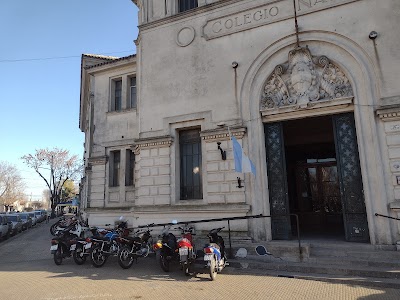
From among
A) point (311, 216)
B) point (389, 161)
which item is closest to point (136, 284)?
point (389, 161)

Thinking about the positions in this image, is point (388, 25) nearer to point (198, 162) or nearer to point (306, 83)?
point (306, 83)

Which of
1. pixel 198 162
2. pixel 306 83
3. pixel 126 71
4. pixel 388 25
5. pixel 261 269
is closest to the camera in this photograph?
pixel 261 269

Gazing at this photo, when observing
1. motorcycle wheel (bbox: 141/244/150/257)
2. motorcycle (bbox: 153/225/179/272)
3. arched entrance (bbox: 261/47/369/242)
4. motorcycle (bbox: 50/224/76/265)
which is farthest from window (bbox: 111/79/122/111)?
motorcycle (bbox: 153/225/179/272)

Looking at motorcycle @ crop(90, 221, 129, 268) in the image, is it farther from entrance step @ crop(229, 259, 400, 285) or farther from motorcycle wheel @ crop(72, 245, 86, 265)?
entrance step @ crop(229, 259, 400, 285)

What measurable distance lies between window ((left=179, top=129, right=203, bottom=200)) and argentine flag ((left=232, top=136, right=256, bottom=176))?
2.24m

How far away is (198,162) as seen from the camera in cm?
1126

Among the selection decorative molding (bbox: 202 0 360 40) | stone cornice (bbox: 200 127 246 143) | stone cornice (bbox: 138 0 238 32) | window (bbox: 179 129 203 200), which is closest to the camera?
decorative molding (bbox: 202 0 360 40)

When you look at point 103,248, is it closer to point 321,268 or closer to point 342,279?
point 321,268

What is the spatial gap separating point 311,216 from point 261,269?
7.09 meters

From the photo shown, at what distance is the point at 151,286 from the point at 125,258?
2106 mm

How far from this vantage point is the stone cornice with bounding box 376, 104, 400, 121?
844 cm

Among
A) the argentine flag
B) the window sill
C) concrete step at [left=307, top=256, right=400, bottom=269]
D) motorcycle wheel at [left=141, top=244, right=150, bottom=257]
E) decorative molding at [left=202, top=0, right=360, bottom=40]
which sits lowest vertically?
concrete step at [left=307, top=256, right=400, bottom=269]

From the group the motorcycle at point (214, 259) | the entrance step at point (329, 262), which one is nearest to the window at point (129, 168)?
the entrance step at point (329, 262)

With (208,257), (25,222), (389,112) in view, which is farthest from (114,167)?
(25,222)
